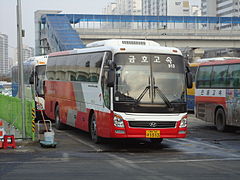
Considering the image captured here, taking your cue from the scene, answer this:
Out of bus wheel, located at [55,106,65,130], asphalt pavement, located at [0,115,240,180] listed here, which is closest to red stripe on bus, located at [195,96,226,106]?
asphalt pavement, located at [0,115,240,180]

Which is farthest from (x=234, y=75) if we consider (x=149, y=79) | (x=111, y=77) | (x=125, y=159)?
(x=125, y=159)

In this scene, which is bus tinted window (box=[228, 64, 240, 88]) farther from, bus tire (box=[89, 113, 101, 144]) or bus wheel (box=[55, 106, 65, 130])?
bus wheel (box=[55, 106, 65, 130])

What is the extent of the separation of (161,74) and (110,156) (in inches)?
116

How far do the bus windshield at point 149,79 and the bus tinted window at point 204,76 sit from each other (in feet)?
25.1

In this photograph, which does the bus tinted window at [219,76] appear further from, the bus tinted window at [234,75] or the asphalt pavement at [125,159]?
the asphalt pavement at [125,159]

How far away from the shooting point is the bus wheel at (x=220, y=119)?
69.3 ft

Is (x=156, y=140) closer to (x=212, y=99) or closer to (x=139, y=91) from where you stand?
(x=139, y=91)

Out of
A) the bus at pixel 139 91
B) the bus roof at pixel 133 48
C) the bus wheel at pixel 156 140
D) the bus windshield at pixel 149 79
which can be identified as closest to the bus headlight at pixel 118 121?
the bus at pixel 139 91

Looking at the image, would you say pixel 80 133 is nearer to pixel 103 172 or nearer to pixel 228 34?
pixel 103 172

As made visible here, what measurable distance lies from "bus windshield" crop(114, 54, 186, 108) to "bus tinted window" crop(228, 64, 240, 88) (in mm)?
5376

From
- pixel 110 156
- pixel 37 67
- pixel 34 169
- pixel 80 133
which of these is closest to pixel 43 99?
pixel 37 67

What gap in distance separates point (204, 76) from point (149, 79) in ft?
28.8

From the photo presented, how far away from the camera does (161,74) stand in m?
14.9

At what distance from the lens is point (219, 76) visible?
21484 mm
